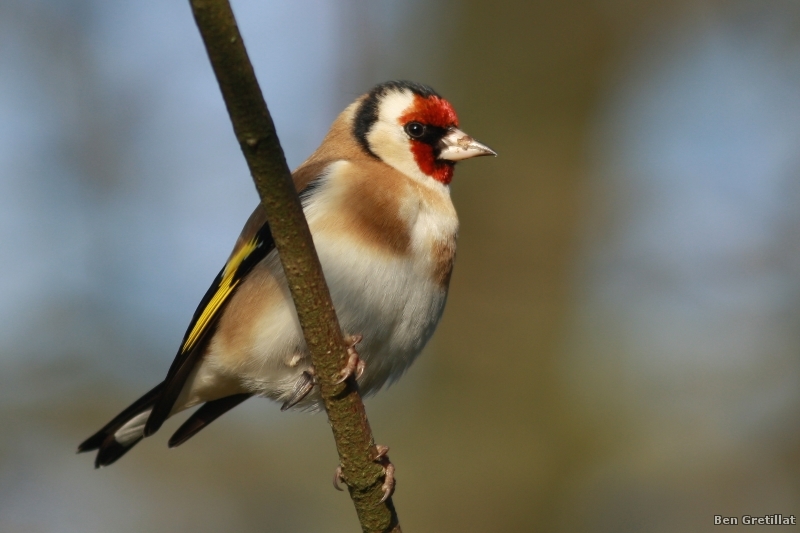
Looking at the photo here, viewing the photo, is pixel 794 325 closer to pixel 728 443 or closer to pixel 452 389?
pixel 728 443

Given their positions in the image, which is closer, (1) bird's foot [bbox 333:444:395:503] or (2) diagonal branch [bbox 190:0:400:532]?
(2) diagonal branch [bbox 190:0:400:532]

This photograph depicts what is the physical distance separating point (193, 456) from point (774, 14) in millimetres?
5995

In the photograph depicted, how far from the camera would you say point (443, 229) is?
3.70m

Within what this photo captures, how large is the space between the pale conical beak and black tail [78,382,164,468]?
1.72 meters

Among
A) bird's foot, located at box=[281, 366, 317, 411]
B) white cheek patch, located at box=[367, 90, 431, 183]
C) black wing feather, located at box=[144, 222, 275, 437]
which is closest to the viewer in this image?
bird's foot, located at box=[281, 366, 317, 411]

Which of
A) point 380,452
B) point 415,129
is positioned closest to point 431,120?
point 415,129

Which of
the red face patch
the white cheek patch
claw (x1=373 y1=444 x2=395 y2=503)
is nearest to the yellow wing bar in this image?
the white cheek patch

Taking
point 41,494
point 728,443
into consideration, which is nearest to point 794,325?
point 728,443

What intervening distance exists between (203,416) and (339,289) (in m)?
1.27

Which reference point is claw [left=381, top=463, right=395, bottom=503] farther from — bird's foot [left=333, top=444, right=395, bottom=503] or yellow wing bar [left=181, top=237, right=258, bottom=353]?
yellow wing bar [left=181, top=237, right=258, bottom=353]

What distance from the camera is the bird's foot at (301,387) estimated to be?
3.38m

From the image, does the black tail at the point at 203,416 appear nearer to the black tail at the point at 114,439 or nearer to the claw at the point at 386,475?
the black tail at the point at 114,439

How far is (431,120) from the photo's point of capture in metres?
4.31

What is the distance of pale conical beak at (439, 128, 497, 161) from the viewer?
164 inches
